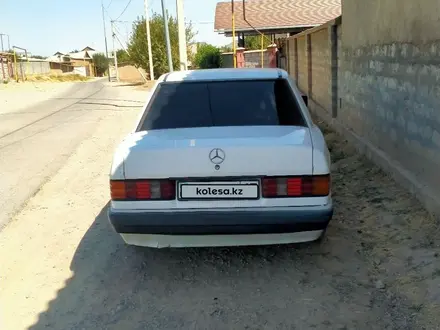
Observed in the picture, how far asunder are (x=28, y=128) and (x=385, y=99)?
11.2 metres

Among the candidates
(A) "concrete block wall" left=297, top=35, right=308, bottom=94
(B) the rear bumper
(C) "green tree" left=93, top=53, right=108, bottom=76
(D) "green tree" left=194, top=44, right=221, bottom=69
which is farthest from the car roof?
(C) "green tree" left=93, top=53, right=108, bottom=76

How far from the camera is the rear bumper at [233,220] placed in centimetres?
354

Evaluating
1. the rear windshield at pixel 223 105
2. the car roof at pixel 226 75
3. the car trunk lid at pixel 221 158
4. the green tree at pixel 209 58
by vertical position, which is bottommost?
the car trunk lid at pixel 221 158

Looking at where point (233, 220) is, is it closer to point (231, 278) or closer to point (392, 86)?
point (231, 278)

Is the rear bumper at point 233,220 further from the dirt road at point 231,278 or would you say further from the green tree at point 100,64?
the green tree at point 100,64

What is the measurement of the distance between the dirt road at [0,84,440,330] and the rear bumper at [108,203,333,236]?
0.45 meters

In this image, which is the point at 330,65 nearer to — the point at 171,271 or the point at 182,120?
A: the point at 182,120

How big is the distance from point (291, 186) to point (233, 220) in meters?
0.48

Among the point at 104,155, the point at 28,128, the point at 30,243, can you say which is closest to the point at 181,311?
the point at 30,243

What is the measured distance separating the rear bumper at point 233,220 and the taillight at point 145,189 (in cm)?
11

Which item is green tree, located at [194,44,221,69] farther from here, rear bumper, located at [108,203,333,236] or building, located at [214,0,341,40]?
rear bumper, located at [108,203,333,236]

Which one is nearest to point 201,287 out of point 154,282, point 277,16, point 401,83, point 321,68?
Result: point 154,282

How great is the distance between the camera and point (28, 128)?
569 inches

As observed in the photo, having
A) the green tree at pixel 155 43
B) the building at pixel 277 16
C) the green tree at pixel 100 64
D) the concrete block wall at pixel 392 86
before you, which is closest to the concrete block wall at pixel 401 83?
the concrete block wall at pixel 392 86
